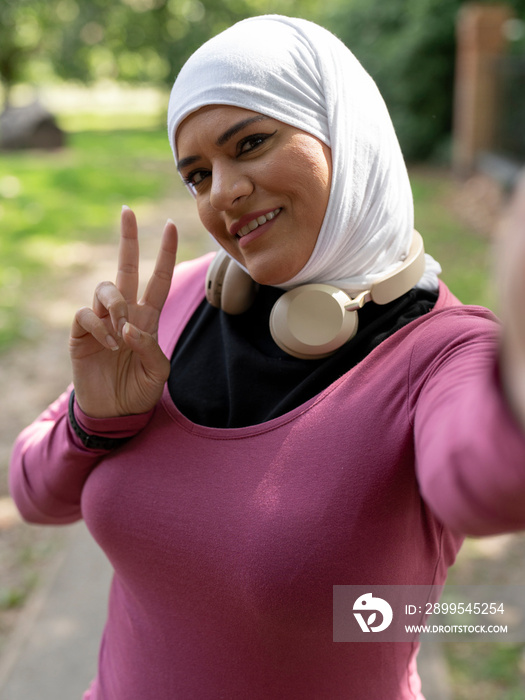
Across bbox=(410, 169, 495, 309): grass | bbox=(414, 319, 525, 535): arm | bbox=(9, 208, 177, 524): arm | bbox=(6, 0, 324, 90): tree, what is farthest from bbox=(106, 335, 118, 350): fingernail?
bbox=(6, 0, 324, 90): tree

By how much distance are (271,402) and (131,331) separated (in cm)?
33

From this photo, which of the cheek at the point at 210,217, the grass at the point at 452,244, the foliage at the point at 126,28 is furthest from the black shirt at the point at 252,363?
the foliage at the point at 126,28

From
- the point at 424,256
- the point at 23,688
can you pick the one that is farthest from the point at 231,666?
the point at 23,688

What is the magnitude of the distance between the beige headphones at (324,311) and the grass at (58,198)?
16.0 feet

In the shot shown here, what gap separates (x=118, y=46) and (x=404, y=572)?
2808cm

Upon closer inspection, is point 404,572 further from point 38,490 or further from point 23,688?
point 23,688

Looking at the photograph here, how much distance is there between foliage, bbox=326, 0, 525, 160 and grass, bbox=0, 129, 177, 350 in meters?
4.12

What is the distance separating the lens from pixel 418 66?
1277cm

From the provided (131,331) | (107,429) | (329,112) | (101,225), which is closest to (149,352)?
(131,331)

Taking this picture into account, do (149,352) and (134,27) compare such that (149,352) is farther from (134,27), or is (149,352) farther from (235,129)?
(134,27)

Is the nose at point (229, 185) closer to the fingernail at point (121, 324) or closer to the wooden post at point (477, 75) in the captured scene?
the fingernail at point (121, 324)

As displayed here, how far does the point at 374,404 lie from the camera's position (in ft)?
4.43

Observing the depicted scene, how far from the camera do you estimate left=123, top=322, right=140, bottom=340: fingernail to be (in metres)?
1.56

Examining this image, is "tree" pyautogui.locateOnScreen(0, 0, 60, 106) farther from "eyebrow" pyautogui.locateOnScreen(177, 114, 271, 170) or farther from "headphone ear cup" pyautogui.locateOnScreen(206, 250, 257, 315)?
"eyebrow" pyautogui.locateOnScreen(177, 114, 271, 170)
